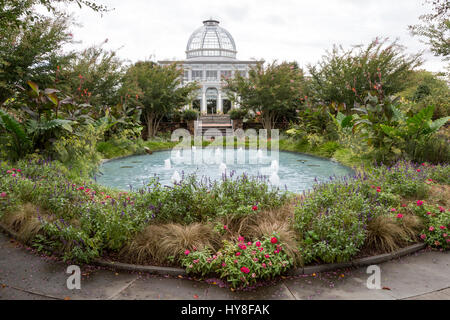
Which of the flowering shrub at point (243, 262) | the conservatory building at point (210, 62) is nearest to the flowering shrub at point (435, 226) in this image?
the flowering shrub at point (243, 262)

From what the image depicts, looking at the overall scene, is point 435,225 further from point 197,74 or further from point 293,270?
point 197,74

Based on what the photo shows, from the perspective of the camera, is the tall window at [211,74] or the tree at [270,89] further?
the tall window at [211,74]

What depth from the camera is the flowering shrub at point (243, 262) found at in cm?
274

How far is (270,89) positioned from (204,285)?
1543 cm

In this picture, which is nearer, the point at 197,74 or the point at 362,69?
the point at 362,69

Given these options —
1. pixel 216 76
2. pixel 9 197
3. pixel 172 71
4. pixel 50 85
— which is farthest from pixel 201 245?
pixel 216 76

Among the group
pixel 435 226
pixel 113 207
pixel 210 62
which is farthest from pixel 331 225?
pixel 210 62

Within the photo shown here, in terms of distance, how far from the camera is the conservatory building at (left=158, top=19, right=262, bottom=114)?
53.4 m

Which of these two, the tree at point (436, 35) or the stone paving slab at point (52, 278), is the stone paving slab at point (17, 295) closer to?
the stone paving slab at point (52, 278)

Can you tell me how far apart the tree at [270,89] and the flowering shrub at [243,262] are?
14.8 meters

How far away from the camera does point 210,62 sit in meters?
53.1

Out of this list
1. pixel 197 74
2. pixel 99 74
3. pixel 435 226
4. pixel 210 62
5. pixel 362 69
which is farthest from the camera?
pixel 197 74

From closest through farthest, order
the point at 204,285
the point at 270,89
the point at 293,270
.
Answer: the point at 204,285, the point at 293,270, the point at 270,89
